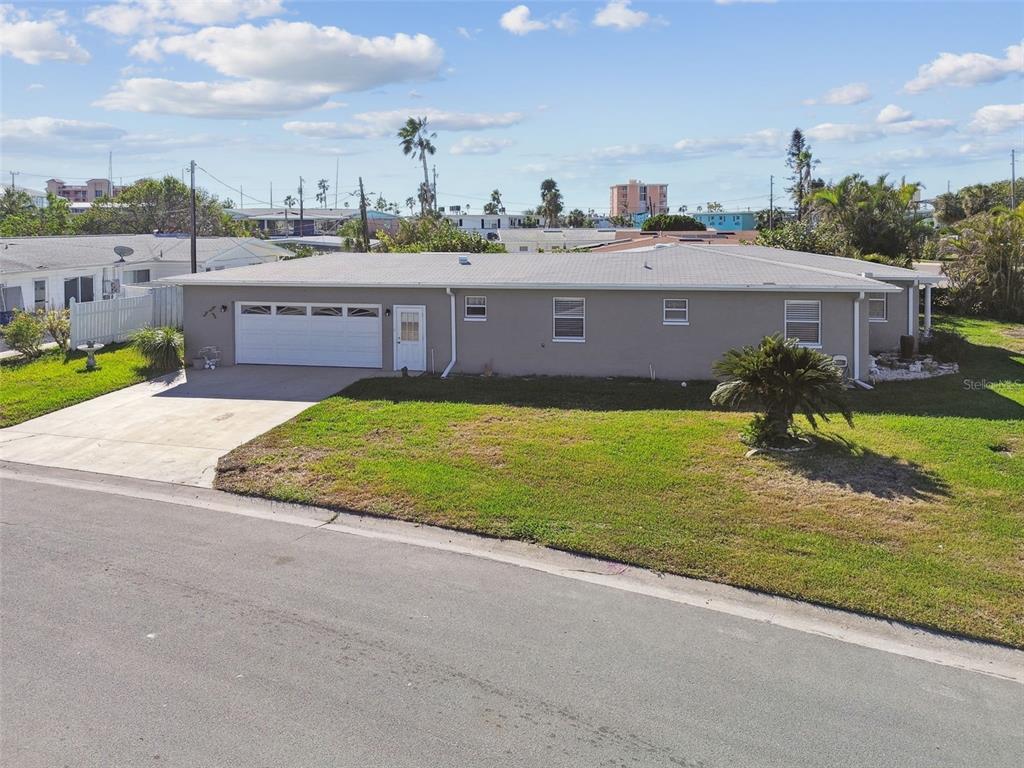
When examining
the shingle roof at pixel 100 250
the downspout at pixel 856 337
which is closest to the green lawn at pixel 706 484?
the downspout at pixel 856 337

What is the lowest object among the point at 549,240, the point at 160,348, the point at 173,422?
the point at 173,422

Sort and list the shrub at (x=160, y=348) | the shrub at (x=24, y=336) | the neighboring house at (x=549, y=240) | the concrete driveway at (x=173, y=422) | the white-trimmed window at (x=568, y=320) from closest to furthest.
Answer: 1. the concrete driveway at (x=173, y=422)
2. the white-trimmed window at (x=568, y=320)
3. the shrub at (x=160, y=348)
4. the shrub at (x=24, y=336)
5. the neighboring house at (x=549, y=240)

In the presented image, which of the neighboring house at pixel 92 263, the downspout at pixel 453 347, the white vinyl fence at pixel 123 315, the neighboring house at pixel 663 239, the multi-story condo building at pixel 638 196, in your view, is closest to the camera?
the downspout at pixel 453 347

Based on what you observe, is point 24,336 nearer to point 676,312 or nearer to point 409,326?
point 409,326

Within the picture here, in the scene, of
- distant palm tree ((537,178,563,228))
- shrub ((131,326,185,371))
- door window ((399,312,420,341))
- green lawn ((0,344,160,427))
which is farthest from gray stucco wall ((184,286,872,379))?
distant palm tree ((537,178,563,228))

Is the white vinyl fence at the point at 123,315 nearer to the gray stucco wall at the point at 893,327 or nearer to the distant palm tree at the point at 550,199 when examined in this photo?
the gray stucco wall at the point at 893,327

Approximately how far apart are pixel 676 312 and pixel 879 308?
7.43 metres

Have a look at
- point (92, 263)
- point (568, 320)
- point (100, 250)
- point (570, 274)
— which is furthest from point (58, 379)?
point (100, 250)

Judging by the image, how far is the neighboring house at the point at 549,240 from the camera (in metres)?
49.3

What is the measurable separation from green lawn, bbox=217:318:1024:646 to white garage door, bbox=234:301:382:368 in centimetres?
389

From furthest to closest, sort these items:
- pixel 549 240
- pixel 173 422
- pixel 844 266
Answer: pixel 549 240
pixel 844 266
pixel 173 422

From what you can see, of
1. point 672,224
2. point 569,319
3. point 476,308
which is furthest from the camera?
point 672,224

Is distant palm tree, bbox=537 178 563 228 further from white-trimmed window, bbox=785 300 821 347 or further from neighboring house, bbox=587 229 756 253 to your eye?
white-trimmed window, bbox=785 300 821 347

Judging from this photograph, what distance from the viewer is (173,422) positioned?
1630 cm
